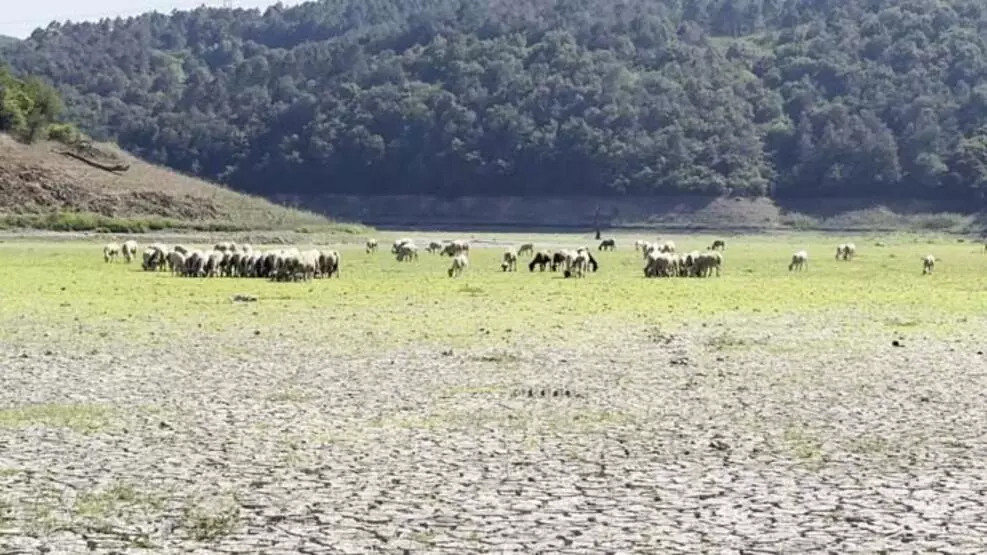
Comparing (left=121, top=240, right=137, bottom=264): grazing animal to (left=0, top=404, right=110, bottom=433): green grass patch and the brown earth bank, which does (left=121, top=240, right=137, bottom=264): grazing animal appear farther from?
the brown earth bank

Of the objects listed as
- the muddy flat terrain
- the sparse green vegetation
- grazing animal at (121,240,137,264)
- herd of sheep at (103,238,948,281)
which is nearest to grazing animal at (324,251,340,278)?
herd of sheep at (103,238,948,281)

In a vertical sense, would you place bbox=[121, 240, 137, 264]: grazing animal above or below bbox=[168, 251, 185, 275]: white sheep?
below

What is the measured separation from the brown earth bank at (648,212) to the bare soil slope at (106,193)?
46014 mm

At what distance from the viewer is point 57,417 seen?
14.7m

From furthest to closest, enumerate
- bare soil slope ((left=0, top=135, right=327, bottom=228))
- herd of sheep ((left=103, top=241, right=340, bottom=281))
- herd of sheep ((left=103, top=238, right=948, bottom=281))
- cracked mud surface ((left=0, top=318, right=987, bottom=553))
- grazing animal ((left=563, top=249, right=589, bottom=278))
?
bare soil slope ((left=0, top=135, right=327, bottom=228))
grazing animal ((left=563, top=249, right=589, bottom=278))
herd of sheep ((left=103, top=238, right=948, bottom=281))
herd of sheep ((left=103, top=241, right=340, bottom=281))
cracked mud surface ((left=0, top=318, right=987, bottom=553))

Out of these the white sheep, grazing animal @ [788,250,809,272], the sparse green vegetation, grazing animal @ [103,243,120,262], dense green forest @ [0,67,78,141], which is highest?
dense green forest @ [0,67,78,141]

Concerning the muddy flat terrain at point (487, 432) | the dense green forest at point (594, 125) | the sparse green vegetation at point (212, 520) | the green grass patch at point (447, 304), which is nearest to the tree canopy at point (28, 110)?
the green grass patch at point (447, 304)

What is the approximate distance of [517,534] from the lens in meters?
9.91

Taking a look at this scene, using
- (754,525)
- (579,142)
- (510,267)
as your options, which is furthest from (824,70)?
(754,525)

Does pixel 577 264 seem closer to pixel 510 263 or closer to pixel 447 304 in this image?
pixel 510 263

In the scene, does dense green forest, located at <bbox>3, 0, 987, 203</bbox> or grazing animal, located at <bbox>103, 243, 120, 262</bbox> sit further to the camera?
dense green forest, located at <bbox>3, 0, 987, 203</bbox>

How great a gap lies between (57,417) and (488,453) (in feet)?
15.3

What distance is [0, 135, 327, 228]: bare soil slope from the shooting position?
88.4 m

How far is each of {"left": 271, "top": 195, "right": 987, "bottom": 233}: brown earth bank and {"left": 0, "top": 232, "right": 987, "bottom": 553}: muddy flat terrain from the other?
111044 millimetres
